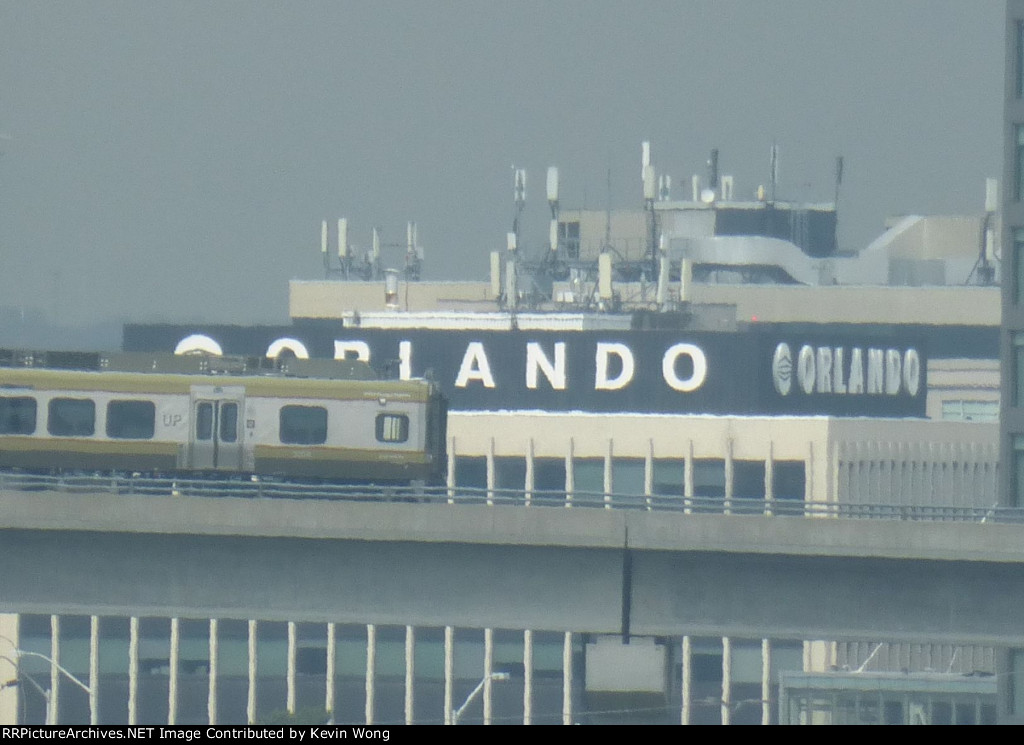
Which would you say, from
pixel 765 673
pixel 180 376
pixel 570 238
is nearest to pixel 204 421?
pixel 180 376

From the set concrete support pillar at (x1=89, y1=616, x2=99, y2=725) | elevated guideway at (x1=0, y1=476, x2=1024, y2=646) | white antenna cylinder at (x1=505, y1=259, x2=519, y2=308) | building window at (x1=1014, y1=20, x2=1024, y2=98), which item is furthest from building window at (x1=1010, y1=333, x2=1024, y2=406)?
white antenna cylinder at (x1=505, y1=259, x2=519, y2=308)

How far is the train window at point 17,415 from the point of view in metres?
40.6

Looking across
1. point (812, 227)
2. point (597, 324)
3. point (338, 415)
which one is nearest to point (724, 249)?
point (812, 227)

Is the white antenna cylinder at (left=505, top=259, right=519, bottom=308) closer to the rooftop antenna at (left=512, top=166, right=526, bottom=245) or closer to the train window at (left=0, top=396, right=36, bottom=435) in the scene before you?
the rooftop antenna at (left=512, top=166, right=526, bottom=245)

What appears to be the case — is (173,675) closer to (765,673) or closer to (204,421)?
(765,673)

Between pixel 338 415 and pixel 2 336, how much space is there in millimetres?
114697

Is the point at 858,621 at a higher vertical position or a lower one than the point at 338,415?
lower

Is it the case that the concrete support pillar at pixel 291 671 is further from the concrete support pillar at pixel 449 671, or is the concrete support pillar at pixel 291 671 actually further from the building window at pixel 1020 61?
the building window at pixel 1020 61

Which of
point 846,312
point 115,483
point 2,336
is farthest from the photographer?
point 846,312

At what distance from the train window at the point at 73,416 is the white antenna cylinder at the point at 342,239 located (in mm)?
129734

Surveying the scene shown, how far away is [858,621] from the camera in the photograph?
34188 millimetres

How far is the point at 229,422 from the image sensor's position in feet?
134

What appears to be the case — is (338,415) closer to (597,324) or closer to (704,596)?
(704,596)

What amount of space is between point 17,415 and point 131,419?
2.20m
